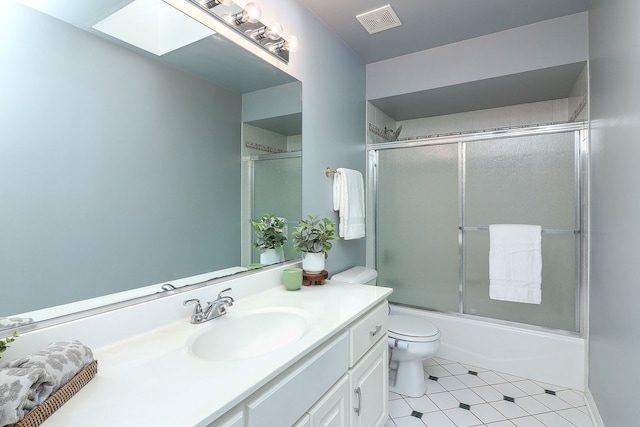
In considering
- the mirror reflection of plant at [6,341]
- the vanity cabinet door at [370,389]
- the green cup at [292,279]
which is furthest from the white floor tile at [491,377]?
the mirror reflection of plant at [6,341]

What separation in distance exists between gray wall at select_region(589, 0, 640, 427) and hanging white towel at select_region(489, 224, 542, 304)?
0.97 feet

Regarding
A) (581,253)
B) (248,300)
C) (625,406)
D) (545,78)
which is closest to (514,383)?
(625,406)

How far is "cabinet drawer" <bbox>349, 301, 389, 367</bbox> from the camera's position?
3.85 feet

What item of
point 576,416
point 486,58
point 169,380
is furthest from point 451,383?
point 486,58

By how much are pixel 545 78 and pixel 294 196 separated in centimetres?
203

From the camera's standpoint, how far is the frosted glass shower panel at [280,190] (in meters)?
1.52

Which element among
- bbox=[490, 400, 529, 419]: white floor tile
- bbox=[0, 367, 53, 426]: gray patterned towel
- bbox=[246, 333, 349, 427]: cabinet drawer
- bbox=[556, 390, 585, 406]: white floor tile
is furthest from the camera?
bbox=[556, 390, 585, 406]: white floor tile

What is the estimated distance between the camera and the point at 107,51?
3.00ft

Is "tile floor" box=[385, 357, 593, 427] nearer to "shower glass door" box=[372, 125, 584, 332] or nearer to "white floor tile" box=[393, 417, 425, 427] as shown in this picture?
"white floor tile" box=[393, 417, 425, 427]

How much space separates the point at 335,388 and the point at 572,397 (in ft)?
5.84

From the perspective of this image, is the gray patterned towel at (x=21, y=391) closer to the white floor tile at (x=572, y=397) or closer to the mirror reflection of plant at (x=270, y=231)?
the mirror reflection of plant at (x=270, y=231)

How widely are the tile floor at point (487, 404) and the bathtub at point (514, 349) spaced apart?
0.21 ft

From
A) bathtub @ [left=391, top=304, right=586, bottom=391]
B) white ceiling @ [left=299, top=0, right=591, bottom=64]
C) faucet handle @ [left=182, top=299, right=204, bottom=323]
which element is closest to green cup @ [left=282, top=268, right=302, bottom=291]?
A: faucet handle @ [left=182, top=299, right=204, bottom=323]

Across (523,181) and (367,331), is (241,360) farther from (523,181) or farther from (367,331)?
(523,181)
